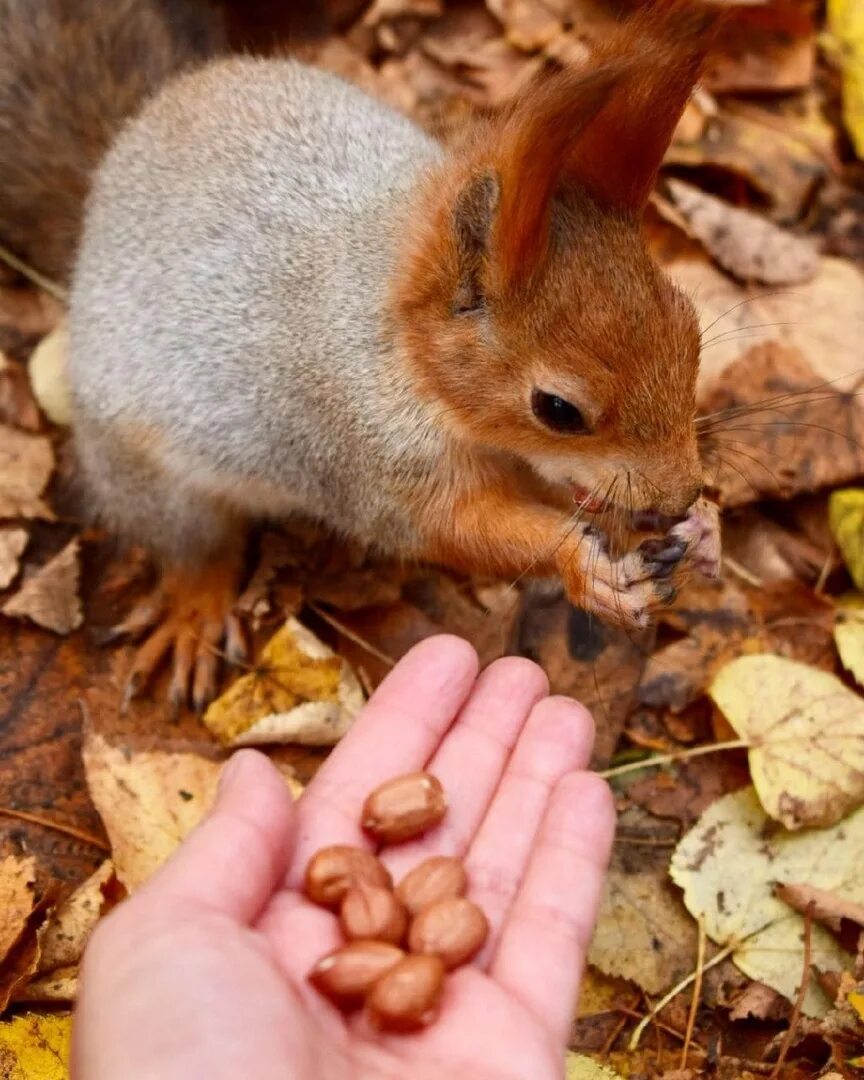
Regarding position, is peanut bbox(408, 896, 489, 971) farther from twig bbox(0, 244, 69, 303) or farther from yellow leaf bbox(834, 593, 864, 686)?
twig bbox(0, 244, 69, 303)

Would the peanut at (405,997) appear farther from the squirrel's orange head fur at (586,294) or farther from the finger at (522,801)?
the squirrel's orange head fur at (586,294)

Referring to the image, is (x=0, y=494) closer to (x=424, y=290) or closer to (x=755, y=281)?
(x=424, y=290)

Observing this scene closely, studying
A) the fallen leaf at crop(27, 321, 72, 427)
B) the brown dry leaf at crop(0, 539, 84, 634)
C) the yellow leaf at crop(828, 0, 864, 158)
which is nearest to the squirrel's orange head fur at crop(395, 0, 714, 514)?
the brown dry leaf at crop(0, 539, 84, 634)

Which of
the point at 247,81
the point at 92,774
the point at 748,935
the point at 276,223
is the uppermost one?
the point at 247,81

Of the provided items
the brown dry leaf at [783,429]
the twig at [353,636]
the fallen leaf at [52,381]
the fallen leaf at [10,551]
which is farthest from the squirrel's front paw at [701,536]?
the fallen leaf at [52,381]

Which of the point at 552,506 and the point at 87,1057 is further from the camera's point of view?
the point at 552,506

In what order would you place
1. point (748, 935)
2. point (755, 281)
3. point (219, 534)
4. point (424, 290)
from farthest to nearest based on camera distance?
1. point (755, 281)
2. point (219, 534)
3. point (748, 935)
4. point (424, 290)

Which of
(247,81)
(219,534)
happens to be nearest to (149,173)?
(247,81)
